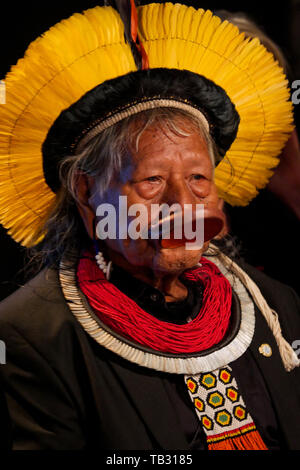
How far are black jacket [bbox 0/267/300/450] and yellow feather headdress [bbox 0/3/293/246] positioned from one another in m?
0.40

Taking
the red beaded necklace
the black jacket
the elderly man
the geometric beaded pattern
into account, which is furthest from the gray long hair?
the geometric beaded pattern

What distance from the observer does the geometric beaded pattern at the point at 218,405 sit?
1.80 m

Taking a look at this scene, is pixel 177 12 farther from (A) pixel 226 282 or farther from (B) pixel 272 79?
(A) pixel 226 282

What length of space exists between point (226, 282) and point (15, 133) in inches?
36.2

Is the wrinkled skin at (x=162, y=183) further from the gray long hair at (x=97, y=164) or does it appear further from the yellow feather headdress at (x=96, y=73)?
the yellow feather headdress at (x=96, y=73)

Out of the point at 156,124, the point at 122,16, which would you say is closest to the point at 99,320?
the point at 156,124

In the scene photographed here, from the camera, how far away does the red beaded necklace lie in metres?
1.83

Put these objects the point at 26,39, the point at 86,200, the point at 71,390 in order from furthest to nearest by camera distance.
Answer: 1. the point at 26,39
2. the point at 86,200
3. the point at 71,390

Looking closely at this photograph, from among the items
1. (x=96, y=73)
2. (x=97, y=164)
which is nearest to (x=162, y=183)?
(x=97, y=164)

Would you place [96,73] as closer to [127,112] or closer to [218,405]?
[127,112]

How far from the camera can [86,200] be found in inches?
77.3

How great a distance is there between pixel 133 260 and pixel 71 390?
44 cm

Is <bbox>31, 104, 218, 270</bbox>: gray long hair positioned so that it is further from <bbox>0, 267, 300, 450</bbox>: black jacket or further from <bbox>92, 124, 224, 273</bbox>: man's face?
<bbox>0, 267, 300, 450</bbox>: black jacket

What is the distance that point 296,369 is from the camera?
2.12 metres
